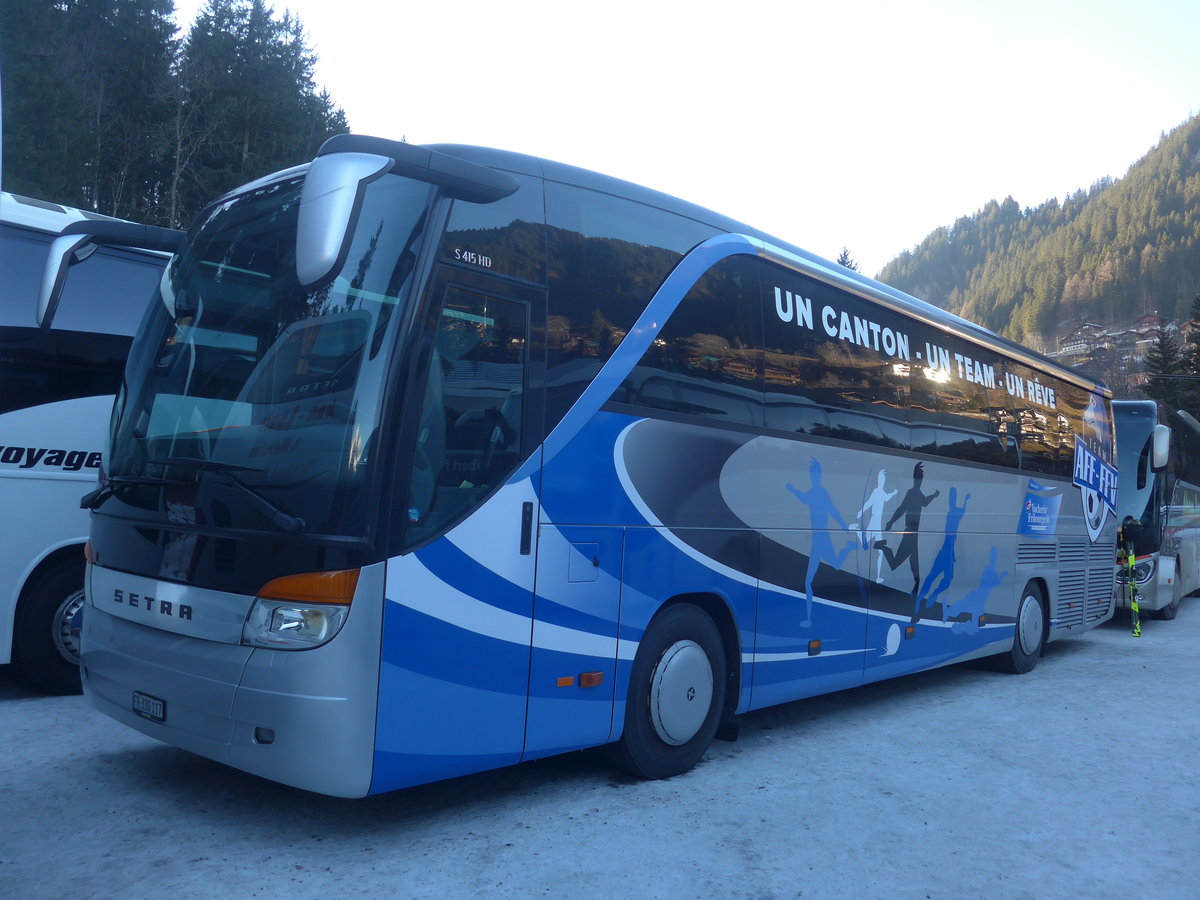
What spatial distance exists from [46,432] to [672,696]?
4.58 metres

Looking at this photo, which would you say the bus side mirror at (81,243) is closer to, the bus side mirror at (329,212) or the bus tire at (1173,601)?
the bus side mirror at (329,212)

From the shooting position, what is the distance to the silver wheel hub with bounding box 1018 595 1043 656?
1052 centimetres

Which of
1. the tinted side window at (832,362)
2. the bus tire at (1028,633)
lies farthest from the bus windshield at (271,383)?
the bus tire at (1028,633)

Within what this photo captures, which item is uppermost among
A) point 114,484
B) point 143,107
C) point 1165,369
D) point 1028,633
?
point 143,107

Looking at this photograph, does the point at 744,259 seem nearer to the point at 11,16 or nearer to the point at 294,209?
the point at 294,209

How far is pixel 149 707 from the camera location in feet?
15.0

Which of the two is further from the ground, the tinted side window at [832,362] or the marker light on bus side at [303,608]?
the tinted side window at [832,362]

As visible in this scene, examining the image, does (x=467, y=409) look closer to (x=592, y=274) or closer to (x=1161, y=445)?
(x=592, y=274)

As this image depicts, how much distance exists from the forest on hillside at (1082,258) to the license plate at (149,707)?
114 m

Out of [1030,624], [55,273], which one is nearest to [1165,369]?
[1030,624]

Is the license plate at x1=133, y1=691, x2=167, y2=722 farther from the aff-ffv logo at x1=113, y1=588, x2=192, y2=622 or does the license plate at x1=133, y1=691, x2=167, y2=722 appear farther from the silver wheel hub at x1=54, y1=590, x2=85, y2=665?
the silver wheel hub at x1=54, y1=590, x2=85, y2=665

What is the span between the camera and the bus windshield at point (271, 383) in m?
4.17

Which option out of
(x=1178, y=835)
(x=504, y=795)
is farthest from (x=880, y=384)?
(x=504, y=795)

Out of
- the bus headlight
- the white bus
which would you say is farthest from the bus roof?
the bus headlight
